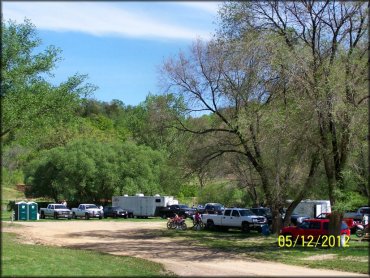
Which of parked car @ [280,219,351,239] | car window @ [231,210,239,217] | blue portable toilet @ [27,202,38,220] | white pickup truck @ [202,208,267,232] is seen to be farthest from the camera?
blue portable toilet @ [27,202,38,220]

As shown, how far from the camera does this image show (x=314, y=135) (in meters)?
23.3

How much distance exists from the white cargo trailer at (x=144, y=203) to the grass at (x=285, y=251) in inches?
739

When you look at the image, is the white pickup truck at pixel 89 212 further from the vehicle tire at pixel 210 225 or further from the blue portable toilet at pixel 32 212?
the vehicle tire at pixel 210 225

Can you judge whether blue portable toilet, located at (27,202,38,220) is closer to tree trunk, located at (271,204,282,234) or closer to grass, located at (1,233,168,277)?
tree trunk, located at (271,204,282,234)

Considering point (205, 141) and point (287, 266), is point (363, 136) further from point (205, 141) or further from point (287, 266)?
point (205, 141)

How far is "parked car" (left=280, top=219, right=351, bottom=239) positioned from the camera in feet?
88.5

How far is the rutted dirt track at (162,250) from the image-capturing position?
17625mm

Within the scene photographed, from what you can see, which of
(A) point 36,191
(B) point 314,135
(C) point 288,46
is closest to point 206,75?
(C) point 288,46

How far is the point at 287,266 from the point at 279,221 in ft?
44.0

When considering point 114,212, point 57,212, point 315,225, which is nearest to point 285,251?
point 315,225

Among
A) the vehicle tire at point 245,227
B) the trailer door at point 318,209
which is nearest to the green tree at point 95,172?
the trailer door at point 318,209

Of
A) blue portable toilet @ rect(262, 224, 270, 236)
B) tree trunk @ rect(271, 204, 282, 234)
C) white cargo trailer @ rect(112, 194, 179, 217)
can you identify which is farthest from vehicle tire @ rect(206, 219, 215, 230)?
white cargo trailer @ rect(112, 194, 179, 217)

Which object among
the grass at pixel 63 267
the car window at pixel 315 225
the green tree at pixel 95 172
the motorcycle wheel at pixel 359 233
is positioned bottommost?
the motorcycle wheel at pixel 359 233

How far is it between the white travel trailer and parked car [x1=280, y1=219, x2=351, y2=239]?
14.1 meters
